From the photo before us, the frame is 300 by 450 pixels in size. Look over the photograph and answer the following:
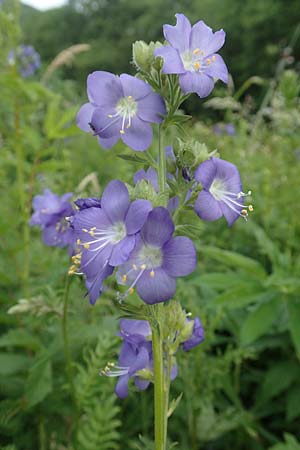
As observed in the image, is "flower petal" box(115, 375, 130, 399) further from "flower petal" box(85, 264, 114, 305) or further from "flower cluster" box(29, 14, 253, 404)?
"flower petal" box(85, 264, 114, 305)

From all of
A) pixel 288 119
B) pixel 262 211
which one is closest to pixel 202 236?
pixel 262 211

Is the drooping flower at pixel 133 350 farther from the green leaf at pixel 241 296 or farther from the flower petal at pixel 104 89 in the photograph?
the green leaf at pixel 241 296

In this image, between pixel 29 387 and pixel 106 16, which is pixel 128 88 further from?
pixel 106 16

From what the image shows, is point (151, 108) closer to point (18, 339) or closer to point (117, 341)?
point (117, 341)

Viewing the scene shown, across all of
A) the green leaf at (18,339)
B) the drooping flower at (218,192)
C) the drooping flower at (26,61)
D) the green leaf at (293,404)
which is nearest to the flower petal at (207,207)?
the drooping flower at (218,192)

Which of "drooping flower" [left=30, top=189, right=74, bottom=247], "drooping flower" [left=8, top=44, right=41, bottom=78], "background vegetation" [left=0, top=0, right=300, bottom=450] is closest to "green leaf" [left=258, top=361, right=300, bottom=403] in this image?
"background vegetation" [left=0, top=0, right=300, bottom=450]
